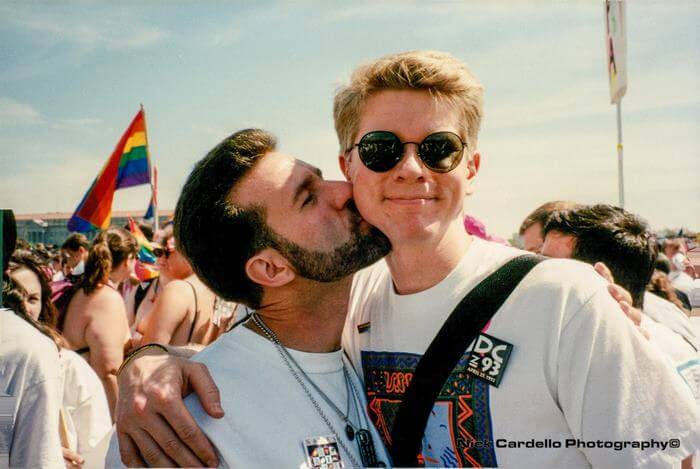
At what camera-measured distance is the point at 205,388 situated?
68.7 inches

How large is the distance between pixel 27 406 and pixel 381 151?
5.72 ft

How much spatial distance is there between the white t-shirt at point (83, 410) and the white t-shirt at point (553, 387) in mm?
1869

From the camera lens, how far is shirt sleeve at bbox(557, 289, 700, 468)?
155cm

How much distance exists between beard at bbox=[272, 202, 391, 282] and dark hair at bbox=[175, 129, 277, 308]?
0.35 ft

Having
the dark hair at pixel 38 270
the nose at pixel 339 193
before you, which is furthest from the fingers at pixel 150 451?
the dark hair at pixel 38 270

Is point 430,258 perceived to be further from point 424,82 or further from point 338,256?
point 424,82

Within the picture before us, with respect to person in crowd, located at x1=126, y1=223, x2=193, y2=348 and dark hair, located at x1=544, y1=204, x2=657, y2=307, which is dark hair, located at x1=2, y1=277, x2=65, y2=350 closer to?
person in crowd, located at x1=126, y1=223, x2=193, y2=348

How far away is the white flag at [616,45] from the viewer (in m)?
2.85

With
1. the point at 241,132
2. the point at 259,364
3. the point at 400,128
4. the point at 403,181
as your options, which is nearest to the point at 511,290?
the point at 403,181

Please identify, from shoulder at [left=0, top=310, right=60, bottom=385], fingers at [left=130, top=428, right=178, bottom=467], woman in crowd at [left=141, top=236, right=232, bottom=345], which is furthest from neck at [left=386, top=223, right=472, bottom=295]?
woman in crowd at [left=141, top=236, right=232, bottom=345]

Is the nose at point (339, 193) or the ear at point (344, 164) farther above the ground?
the ear at point (344, 164)

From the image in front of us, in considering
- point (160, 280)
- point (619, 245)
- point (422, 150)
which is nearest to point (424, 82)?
point (422, 150)

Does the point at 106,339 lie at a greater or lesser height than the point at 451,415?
lesser

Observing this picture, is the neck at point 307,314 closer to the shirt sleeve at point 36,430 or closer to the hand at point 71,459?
the shirt sleeve at point 36,430
